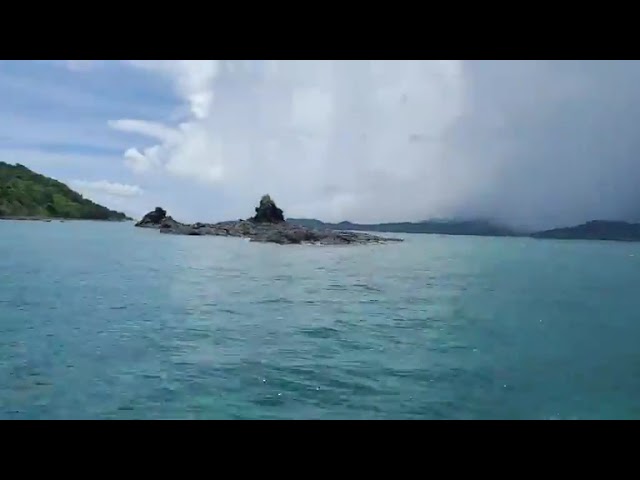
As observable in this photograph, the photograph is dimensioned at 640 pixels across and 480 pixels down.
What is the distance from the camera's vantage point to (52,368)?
5.00 metres

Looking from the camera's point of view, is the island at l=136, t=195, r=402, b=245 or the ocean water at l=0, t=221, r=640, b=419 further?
the island at l=136, t=195, r=402, b=245

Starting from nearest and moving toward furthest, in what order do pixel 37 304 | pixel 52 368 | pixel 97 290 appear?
1. pixel 52 368
2. pixel 37 304
3. pixel 97 290

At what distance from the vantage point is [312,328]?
19.7 ft

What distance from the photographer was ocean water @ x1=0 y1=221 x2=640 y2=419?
179 inches

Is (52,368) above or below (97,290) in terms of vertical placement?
below

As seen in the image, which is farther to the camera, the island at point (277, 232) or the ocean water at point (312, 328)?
the island at point (277, 232)

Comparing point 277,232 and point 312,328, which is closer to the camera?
point 312,328

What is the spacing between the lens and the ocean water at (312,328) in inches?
179
